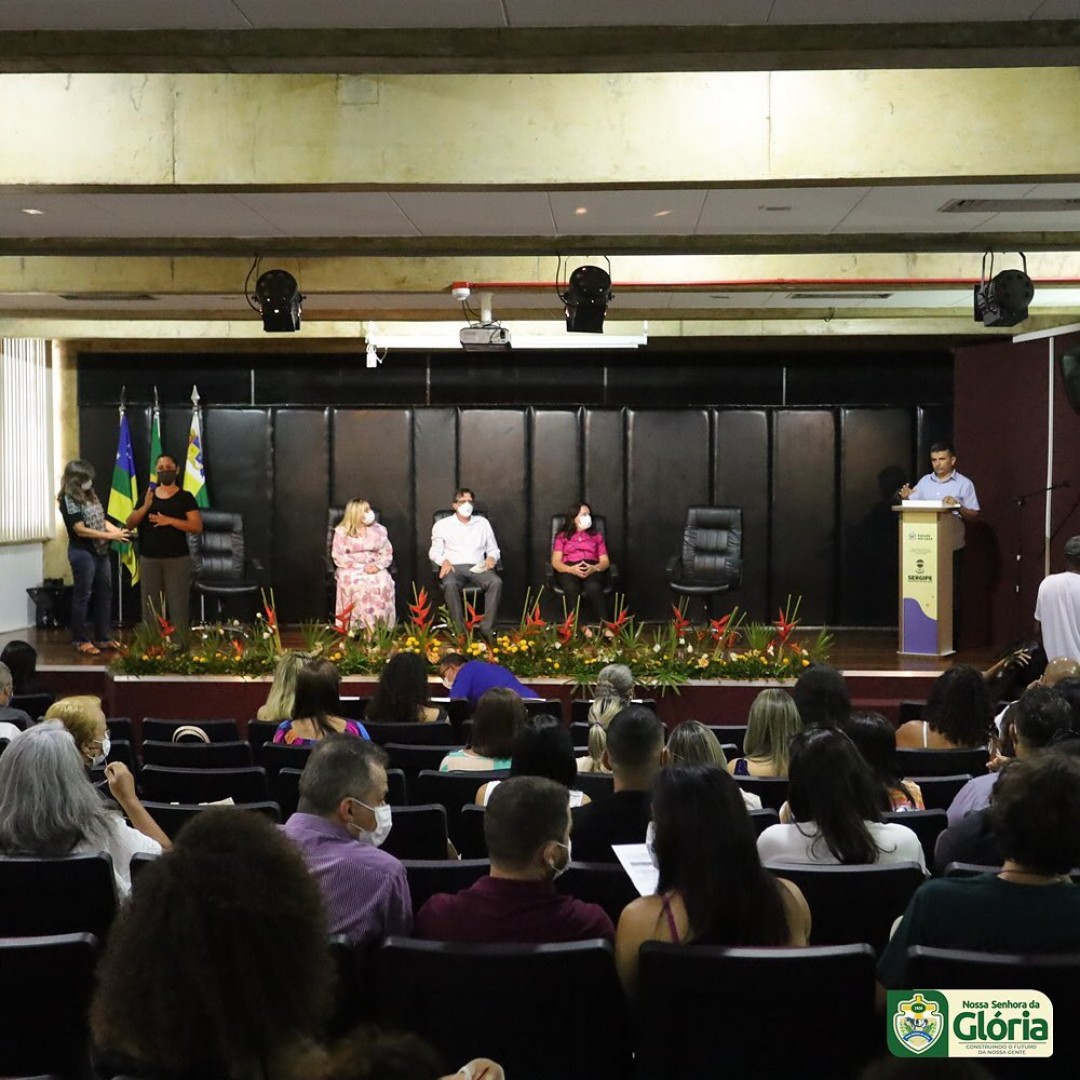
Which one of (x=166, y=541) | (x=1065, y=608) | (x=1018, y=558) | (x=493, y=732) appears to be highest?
(x=166, y=541)

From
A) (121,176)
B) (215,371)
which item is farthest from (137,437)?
(121,176)

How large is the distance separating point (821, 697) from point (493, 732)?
130 cm

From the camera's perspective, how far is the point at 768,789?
430 centimetres

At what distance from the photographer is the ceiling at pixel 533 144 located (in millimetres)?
4438

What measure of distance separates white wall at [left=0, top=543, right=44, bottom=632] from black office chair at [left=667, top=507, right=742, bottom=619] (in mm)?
6158

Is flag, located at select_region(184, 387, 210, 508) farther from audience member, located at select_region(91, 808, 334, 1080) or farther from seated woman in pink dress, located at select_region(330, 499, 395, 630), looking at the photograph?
audience member, located at select_region(91, 808, 334, 1080)

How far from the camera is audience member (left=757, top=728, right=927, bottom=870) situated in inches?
123

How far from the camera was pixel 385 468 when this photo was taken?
13.8m

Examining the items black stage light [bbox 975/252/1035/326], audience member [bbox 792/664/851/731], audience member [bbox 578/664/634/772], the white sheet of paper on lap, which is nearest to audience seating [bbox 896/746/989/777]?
audience member [bbox 792/664/851/731]

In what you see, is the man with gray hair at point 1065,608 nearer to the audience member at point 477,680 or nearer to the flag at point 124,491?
the audience member at point 477,680

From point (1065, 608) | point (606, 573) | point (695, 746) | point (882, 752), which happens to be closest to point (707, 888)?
point (695, 746)

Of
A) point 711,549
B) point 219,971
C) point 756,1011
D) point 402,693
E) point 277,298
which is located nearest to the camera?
point 219,971

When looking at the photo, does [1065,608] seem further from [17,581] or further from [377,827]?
[17,581]

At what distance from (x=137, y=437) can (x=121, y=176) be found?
820 centimetres
